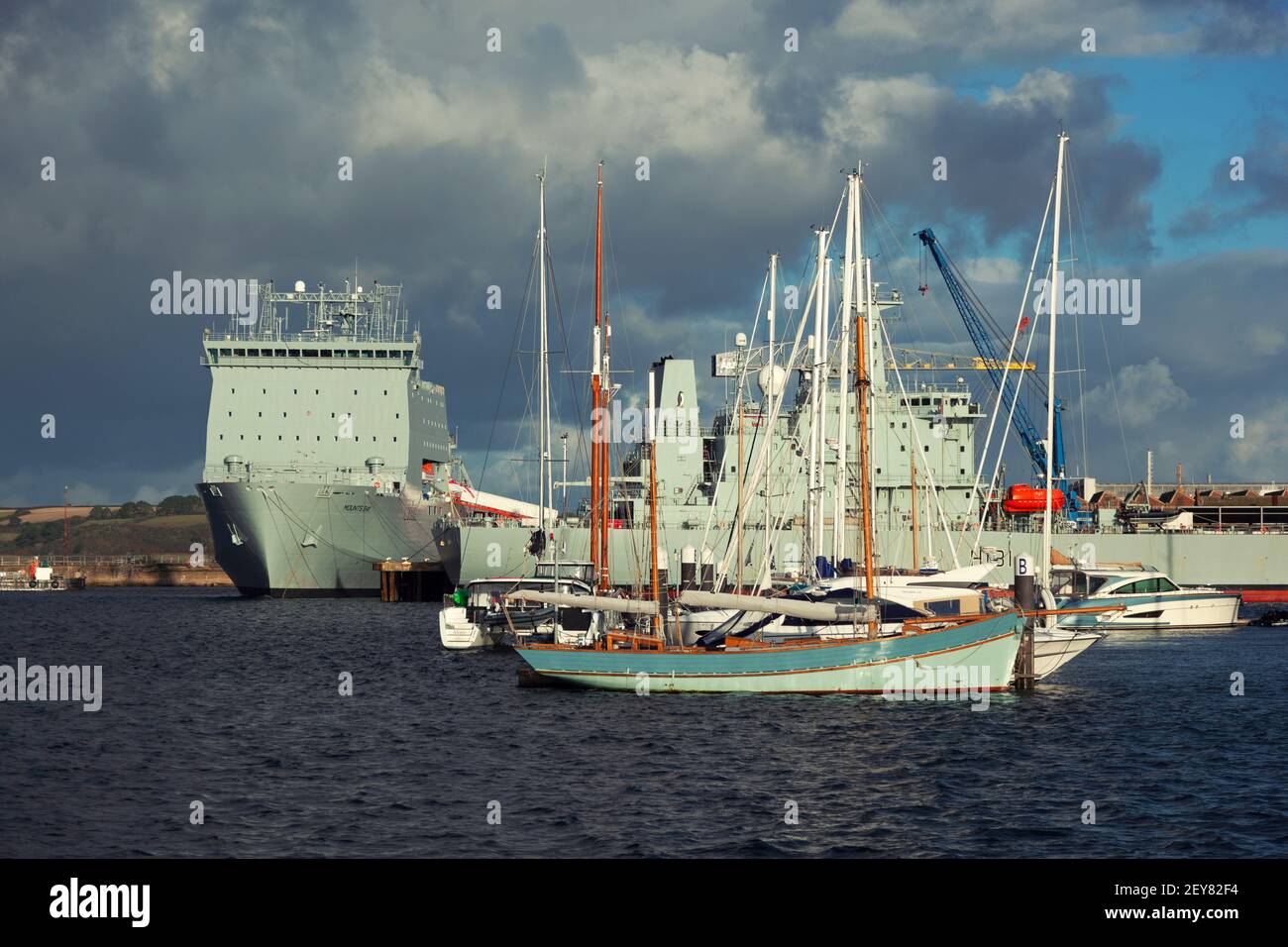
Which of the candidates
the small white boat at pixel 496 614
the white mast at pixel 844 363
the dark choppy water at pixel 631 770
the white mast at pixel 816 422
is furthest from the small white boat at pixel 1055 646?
the small white boat at pixel 496 614

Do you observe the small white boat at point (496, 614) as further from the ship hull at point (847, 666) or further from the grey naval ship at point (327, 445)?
the grey naval ship at point (327, 445)

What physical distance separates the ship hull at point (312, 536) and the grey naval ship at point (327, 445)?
0.09 metres

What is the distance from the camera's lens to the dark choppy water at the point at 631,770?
18.1 meters

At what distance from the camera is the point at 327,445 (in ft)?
292

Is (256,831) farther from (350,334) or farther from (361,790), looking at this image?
(350,334)

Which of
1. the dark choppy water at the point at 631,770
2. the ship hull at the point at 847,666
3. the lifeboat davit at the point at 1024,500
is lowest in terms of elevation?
the dark choppy water at the point at 631,770

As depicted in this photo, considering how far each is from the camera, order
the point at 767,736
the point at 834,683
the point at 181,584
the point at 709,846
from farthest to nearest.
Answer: the point at 181,584, the point at 834,683, the point at 767,736, the point at 709,846

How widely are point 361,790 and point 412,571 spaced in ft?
220

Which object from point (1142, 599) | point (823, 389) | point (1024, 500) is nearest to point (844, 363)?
point (823, 389)

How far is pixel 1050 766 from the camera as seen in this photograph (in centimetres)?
2308

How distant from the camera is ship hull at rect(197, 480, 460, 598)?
79000 mm

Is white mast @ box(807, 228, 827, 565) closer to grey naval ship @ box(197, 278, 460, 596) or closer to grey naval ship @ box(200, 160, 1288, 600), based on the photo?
grey naval ship @ box(200, 160, 1288, 600)
